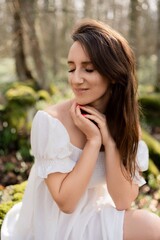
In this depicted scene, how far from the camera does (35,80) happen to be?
31.7 feet

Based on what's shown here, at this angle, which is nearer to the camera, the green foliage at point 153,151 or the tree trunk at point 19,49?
the green foliage at point 153,151

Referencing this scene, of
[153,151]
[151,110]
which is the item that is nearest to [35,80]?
[151,110]

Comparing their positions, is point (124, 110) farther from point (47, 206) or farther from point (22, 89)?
point (22, 89)

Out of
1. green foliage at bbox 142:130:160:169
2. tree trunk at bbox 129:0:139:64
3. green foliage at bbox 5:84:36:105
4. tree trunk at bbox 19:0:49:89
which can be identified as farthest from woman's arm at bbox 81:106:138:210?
tree trunk at bbox 129:0:139:64

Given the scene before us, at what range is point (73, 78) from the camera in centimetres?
227

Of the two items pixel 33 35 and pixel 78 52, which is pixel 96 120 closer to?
pixel 78 52

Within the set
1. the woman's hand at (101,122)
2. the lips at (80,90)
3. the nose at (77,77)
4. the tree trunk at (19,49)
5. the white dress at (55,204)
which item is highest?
the nose at (77,77)

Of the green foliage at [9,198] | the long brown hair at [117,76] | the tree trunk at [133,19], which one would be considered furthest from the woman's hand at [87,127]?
the tree trunk at [133,19]

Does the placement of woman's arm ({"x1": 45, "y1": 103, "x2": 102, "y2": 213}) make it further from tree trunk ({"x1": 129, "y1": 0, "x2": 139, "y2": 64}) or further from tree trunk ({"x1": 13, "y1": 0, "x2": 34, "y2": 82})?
tree trunk ({"x1": 129, "y1": 0, "x2": 139, "y2": 64})

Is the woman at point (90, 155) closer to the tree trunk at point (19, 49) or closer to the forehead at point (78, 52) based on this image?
the forehead at point (78, 52)

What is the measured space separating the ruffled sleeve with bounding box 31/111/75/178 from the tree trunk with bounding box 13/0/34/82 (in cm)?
711

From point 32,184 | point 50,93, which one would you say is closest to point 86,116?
point 32,184

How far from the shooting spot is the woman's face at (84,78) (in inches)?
88.2

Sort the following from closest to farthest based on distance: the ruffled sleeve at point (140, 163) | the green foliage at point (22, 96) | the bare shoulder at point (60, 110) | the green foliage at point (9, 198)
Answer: the bare shoulder at point (60, 110)
the ruffled sleeve at point (140, 163)
the green foliage at point (9, 198)
the green foliage at point (22, 96)
